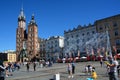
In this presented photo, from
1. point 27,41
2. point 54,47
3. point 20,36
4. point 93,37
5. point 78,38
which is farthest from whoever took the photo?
point 20,36

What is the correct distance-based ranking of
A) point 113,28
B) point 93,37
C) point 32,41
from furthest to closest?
Result: 1. point 32,41
2. point 93,37
3. point 113,28

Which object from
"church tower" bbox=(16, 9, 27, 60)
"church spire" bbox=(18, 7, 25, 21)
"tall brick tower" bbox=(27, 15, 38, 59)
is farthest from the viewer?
"church spire" bbox=(18, 7, 25, 21)

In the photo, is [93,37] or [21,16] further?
[21,16]

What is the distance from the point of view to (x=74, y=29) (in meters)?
93.7

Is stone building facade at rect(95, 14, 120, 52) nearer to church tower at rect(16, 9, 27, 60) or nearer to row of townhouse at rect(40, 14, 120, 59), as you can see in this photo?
row of townhouse at rect(40, 14, 120, 59)

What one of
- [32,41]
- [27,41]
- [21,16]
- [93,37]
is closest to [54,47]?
[32,41]

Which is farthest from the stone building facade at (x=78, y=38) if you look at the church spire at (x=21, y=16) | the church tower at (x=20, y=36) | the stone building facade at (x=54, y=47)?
the church spire at (x=21, y=16)

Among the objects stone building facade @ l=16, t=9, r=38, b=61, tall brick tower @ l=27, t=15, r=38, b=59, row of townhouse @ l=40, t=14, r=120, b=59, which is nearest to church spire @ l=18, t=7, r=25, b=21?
stone building facade @ l=16, t=9, r=38, b=61

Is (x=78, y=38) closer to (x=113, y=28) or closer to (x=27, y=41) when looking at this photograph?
(x=113, y=28)

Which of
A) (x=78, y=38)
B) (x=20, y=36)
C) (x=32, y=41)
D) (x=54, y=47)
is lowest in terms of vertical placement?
(x=54, y=47)

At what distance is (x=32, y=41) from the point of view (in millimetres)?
131000

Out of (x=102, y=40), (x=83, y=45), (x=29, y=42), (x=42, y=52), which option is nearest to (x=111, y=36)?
(x=102, y=40)

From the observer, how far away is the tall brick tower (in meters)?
130

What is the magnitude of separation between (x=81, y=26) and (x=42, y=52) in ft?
127
